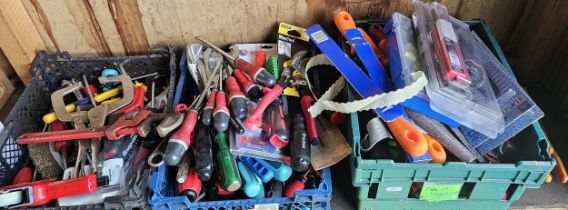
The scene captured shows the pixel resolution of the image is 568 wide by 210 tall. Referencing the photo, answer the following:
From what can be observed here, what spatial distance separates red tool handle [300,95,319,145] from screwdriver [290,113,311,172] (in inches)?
0.6

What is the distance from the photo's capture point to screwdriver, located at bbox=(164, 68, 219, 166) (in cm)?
89

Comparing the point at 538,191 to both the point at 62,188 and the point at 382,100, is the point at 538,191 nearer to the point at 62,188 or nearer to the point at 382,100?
the point at 382,100

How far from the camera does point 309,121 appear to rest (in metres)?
1.01

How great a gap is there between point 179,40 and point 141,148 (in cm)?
39

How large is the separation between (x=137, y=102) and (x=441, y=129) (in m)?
0.75

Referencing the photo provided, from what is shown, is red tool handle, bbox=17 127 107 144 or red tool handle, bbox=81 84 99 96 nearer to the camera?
red tool handle, bbox=17 127 107 144

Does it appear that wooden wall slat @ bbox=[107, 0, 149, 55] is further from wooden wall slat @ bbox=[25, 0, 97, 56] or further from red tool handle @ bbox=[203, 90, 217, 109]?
red tool handle @ bbox=[203, 90, 217, 109]

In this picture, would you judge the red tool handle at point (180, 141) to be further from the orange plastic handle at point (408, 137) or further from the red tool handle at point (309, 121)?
the orange plastic handle at point (408, 137)

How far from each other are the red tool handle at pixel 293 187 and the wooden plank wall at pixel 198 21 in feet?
1.67

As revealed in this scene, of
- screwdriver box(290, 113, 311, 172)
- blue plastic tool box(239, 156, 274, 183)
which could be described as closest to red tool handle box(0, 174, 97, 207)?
blue plastic tool box(239, 156, 274, 183)

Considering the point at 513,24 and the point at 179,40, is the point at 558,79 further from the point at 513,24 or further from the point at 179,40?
the point at 179,40

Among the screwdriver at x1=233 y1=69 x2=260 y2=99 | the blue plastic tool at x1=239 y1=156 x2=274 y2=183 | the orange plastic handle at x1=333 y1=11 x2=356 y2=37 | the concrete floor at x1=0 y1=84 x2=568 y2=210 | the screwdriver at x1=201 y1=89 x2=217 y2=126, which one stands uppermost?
the orange plastic handle at x1=333 y1=11 x2=356 y2=37

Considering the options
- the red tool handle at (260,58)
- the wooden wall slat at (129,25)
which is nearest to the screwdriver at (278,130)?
the red tool handle at (260,58)

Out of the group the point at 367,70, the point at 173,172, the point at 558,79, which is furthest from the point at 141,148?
the point at 558,79
